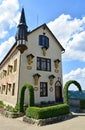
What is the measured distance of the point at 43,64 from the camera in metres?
27.1

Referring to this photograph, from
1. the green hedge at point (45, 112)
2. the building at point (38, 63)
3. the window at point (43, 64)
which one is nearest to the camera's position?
the green hedge at point (45, 112)

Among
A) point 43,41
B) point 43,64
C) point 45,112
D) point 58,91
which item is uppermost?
point 43,41

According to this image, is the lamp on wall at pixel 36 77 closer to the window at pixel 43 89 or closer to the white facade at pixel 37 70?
the white facade at pixel 37 70

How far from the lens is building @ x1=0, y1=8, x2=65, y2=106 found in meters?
24.9

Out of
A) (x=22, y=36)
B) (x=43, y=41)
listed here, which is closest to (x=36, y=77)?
(x=43, y=41)

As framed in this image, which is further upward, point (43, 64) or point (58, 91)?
point (43, 64)

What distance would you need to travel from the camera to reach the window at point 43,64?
2656cm

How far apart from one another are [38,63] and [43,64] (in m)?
0.96

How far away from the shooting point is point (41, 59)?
26891 mm

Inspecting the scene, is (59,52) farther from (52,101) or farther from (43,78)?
(52,101)

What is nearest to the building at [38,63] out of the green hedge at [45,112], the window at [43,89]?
the window at [43,89]

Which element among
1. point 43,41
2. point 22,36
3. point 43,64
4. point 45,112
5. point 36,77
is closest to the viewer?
point 45,112

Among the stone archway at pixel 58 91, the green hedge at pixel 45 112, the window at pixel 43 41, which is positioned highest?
the window at pixel 43 41

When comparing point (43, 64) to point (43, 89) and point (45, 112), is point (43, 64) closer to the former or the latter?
point (43, 89)
